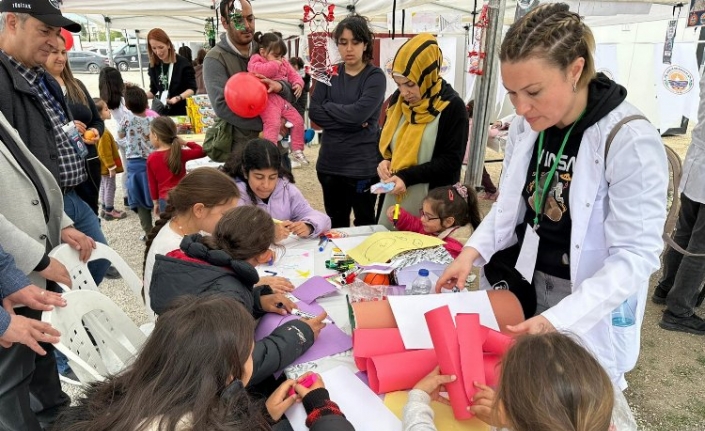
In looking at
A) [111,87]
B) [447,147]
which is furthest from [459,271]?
[111,87]

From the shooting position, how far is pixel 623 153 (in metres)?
1.16

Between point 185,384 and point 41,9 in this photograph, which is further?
point 41,9

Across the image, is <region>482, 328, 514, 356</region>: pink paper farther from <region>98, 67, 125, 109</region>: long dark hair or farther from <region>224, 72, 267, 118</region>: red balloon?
<region>98, 67, 125, 109</region>: long dark hair

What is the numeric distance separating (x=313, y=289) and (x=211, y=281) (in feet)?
1.37

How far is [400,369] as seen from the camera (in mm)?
1213

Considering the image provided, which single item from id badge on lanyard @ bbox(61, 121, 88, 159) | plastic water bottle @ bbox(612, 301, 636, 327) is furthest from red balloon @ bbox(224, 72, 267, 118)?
plastic water bottle @ bbox(612, 301, 636, 327)

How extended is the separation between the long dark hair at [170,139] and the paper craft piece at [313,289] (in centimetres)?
218

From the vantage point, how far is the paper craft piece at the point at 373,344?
1281 mm

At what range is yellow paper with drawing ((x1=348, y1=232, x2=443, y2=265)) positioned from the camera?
6.32ft

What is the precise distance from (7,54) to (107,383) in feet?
5.11

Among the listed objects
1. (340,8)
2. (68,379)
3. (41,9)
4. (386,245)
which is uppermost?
(340,8)

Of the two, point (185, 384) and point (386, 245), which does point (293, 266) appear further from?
point (185, 384)

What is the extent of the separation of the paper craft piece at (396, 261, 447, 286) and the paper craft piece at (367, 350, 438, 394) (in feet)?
1.76

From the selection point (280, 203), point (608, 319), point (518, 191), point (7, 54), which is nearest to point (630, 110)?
point (518, 191)
